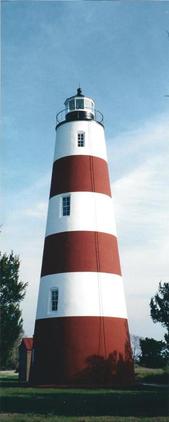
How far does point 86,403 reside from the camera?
1523 centimetres

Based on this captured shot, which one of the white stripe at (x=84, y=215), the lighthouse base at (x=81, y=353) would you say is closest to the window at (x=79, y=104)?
the white stripe at (x=84, y=215)

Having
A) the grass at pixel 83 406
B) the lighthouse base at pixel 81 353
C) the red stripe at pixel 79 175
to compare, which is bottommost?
the grass at pixel 83 406

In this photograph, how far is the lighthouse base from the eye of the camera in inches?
802

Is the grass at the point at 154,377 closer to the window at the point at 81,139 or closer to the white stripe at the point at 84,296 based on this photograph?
the white stripe at the point at 84,296

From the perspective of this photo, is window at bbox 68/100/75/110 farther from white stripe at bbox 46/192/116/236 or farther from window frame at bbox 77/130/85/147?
white stripe at bbox 46/192/116/236

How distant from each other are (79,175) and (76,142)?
74.7 inches

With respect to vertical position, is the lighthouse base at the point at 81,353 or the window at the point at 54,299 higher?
the window at the point at 54,299

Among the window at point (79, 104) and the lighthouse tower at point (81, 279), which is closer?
the lighthouse tower at point (81, 279)

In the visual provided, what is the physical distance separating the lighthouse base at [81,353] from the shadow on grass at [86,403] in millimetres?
1738

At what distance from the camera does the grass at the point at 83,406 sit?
1252 centimetres

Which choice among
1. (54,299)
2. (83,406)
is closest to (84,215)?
(54,299)

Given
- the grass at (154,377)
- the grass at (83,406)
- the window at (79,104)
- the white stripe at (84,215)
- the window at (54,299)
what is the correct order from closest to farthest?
1. the grass at (83,406)
2. the window at (54,299)
3. the white stripe at (84,215)
4. the window at (79,104)
5. the grass at (154,377)

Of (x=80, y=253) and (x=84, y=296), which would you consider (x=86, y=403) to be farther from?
(x=80, y=253)

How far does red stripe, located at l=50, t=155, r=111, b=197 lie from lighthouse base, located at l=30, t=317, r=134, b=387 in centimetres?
644
